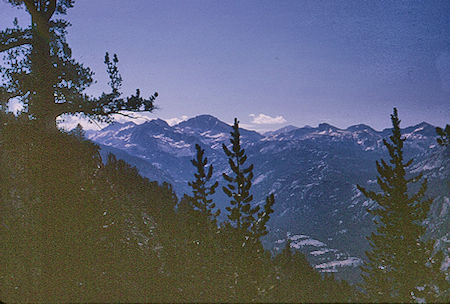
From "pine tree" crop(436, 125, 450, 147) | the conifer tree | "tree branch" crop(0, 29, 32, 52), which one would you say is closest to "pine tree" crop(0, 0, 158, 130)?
"tree branch" crop(0, 29, 32, 52)

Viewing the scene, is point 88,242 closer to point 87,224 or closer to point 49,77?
point 87,224

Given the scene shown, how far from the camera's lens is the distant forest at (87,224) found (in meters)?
15.1

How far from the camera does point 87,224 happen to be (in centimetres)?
1759

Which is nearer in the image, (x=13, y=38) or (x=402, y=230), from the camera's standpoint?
(x=13, y=38)

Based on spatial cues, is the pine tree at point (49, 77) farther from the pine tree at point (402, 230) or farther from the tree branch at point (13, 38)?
the pine tree at point (402, 230)

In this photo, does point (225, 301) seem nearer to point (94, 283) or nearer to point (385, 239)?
point (94, 283)

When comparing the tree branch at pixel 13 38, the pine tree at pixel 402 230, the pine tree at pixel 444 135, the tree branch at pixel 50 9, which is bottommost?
the pine tree at pixel 402 230

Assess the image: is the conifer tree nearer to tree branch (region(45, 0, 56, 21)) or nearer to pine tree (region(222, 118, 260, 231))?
pine tree (region(222, 118, 260, 231))

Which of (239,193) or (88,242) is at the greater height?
(239,193)

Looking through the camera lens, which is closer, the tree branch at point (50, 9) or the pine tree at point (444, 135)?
the tree branch at point (50, 9)

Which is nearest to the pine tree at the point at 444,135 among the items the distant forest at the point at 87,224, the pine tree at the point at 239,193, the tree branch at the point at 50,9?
the distant forest at the point at 87,224

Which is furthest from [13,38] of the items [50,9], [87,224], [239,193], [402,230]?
[402,230]

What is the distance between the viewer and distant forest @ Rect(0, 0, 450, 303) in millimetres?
15109

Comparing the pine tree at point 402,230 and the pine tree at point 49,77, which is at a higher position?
the pine tree at point 49,77
